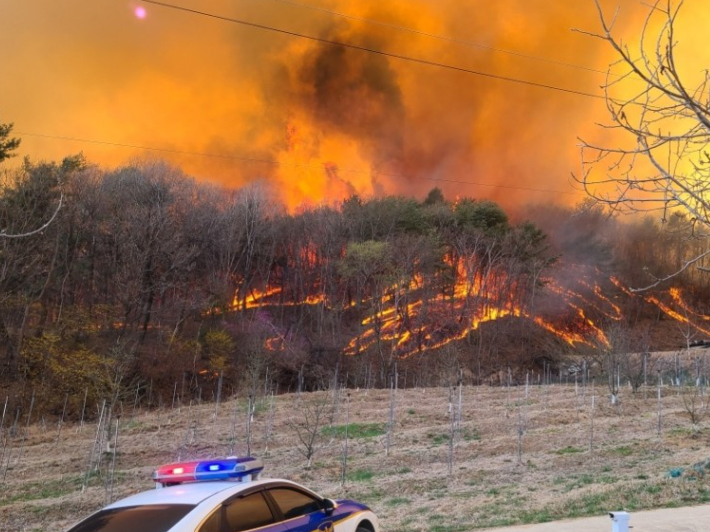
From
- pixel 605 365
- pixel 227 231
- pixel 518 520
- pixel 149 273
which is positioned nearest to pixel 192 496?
pixel 518 520

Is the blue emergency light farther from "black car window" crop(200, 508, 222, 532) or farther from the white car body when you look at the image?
"black car window" crop(200, 508, 222, 532)

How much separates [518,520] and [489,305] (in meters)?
50.2

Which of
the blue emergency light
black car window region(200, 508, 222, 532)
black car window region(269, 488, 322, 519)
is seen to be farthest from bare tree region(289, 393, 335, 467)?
black car window region(200, 508, 222, 532)

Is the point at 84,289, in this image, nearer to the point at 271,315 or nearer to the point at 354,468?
the point at 271,315

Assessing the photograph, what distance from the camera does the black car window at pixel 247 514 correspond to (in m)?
5.01

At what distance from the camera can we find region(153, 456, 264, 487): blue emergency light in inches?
229

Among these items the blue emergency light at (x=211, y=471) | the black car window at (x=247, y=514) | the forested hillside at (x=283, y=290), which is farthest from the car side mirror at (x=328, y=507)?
the forested hillside at (x=283, y=290)

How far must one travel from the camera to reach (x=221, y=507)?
5.00 metres

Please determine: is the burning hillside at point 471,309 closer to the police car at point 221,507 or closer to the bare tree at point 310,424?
the bare tree at point 310,424

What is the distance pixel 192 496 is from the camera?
5105 millimetres

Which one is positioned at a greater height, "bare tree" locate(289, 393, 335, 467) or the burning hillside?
the burning hillside

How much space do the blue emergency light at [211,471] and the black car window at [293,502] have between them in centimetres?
30

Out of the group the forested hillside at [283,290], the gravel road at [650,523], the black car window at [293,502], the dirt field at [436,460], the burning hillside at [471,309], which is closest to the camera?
the black car window at [293,502]

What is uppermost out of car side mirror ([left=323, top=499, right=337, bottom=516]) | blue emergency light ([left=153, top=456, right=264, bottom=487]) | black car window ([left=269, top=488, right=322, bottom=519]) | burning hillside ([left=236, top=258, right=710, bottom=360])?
burning hillside ([left=236, top=258, right=710, bottom=360])
